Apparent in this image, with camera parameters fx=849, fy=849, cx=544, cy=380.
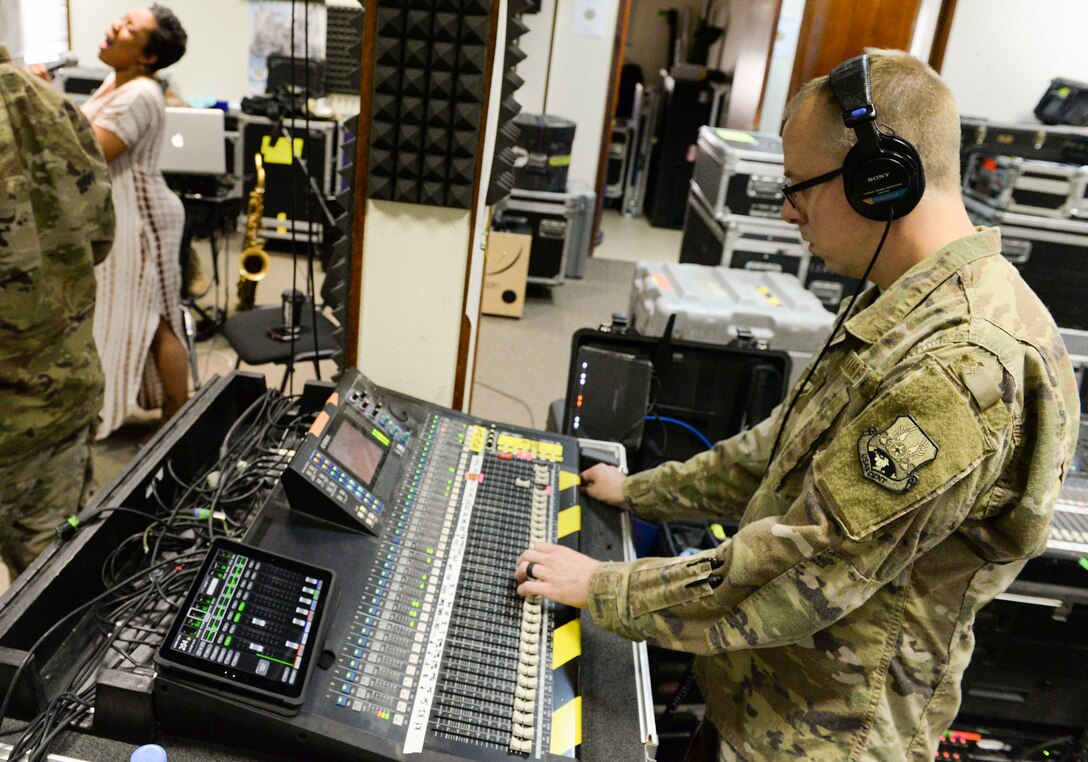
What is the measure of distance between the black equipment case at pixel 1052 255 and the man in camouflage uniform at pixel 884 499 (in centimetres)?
358

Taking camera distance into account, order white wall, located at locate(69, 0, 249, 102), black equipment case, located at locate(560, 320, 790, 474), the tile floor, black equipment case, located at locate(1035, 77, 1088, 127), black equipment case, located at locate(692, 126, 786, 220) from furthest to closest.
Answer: white wall, located at locate(69, 0, 249, 102) → black equipment case, located at locate(1035, 77, 1088, 127) → black equipment case, located at locate(692, 126, 786, 220) → the tile floor → black equipment case, located at locate(560, 320, 790, 474)

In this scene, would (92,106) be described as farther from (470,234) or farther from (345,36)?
(345,36)

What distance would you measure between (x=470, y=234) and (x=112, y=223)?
2.84 feet

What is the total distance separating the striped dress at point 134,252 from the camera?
9.16 ft

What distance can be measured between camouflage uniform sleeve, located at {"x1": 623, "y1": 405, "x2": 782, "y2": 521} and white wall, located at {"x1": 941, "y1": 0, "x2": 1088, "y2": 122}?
5.32 meters

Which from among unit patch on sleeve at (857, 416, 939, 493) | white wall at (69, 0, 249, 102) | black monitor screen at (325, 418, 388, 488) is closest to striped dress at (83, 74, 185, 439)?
black monitor screen at (325, 418, 388, 488)

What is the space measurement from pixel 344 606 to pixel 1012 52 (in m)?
6.33

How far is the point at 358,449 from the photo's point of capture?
134 cm

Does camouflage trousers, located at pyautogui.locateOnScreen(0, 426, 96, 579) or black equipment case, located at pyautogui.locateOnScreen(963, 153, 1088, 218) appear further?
Answer: black equipment case, located at pyautogui.locateOnScreen(963, 153, 1088, 218)

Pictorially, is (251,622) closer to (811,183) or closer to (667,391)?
(811,183)

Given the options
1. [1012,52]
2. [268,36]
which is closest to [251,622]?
[268,36]

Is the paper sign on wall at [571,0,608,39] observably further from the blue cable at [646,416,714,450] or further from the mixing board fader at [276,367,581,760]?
the mixing board fader at [276,367,581,760]

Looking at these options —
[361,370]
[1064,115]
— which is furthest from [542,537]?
[1064,115]

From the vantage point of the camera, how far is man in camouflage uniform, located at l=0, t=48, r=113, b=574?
1580 millimetres
